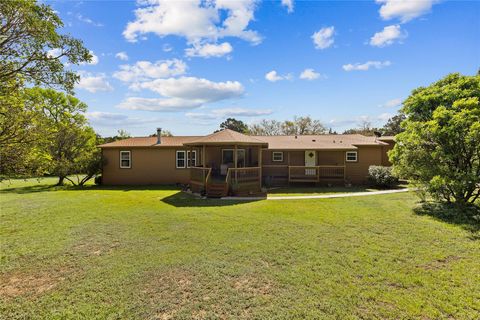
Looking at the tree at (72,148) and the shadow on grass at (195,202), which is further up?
the tree at (72,148)

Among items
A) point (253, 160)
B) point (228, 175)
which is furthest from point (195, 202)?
point (253, 160)

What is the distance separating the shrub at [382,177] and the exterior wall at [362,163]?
1.64 metres

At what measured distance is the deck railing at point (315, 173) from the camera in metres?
16.5

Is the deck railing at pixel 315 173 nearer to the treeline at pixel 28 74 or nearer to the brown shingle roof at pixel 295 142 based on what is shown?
the brown shingle roof at pixel 295 142

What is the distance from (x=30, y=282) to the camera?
170 inches

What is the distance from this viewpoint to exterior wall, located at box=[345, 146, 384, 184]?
17.4 m

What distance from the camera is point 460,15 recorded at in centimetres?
980

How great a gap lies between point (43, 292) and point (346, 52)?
53.1ft

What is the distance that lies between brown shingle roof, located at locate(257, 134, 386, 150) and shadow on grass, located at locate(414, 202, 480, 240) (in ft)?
25.5

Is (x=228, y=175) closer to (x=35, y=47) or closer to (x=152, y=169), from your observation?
(x=152, y=169)

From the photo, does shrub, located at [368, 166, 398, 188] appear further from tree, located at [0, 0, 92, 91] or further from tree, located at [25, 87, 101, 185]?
tree, located at [25, 87, 101, 185]

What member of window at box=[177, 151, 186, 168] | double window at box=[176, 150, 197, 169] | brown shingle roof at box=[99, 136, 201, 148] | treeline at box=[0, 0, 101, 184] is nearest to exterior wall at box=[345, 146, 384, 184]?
double window at box=[176, 150, 197, 169]

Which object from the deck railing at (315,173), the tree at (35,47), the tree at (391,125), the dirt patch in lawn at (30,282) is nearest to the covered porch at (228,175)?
the deck railing at (315,173)

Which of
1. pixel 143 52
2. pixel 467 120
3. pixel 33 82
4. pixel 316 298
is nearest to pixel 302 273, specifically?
pixel 316 298
